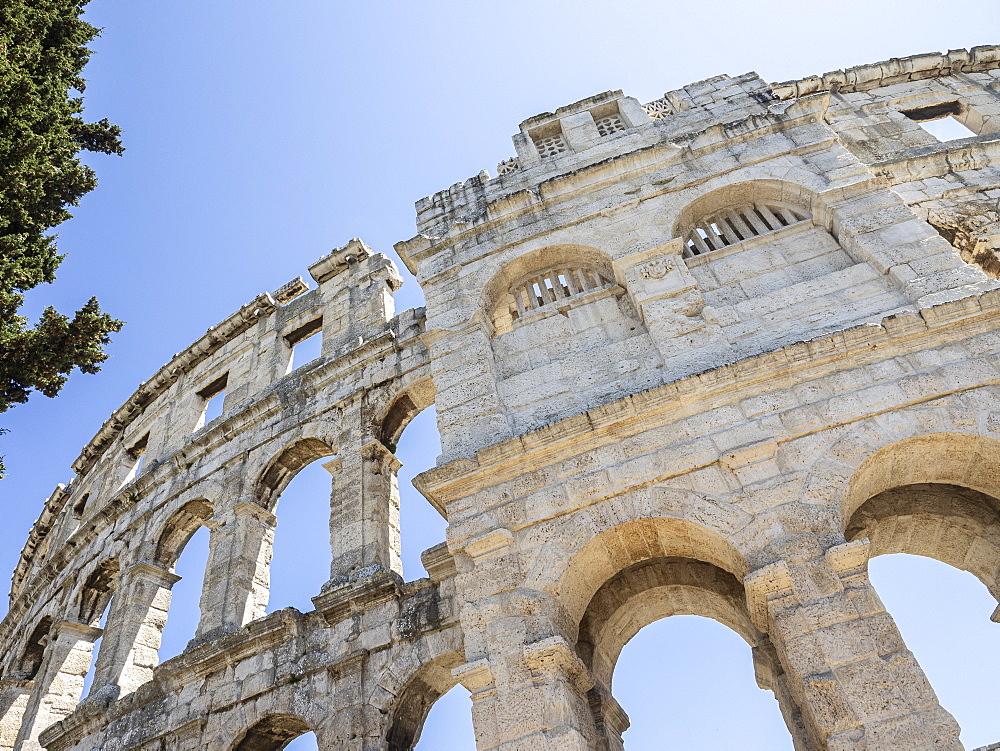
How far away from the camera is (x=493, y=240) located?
8984 mm

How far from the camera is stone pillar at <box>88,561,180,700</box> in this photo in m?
9.28

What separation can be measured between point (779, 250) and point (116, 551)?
10631mm

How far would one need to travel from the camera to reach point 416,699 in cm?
742

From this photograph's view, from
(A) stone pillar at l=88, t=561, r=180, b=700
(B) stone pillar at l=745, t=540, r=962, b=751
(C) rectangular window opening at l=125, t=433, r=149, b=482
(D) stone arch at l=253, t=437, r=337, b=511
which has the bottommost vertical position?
(B) stone pillar at l=745, t=540, r=962, b=751

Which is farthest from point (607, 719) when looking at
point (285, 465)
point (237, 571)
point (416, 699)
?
point (285, 465)

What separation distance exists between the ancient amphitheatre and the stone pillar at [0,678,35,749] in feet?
0.14

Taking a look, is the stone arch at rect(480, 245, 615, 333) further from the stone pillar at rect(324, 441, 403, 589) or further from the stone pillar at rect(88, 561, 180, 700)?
the stone pillar at rect(88, 561, 180, 700)

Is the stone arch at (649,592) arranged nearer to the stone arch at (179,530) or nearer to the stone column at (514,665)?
the stone column at (514,665)

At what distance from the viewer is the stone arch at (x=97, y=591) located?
37.9ft

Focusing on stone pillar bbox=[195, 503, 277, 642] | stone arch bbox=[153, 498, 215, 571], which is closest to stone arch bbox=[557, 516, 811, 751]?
stone pillar bbox=[195, 503, 277, 642]

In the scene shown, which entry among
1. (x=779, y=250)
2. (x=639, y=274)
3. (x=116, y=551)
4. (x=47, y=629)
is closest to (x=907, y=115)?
(x=779, y=250)

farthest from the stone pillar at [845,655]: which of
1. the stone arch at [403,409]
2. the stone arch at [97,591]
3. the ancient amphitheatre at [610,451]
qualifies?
the stone arch at [97,591]

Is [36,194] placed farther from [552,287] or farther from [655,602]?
[655,602]

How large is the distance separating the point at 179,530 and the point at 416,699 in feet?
18.3
